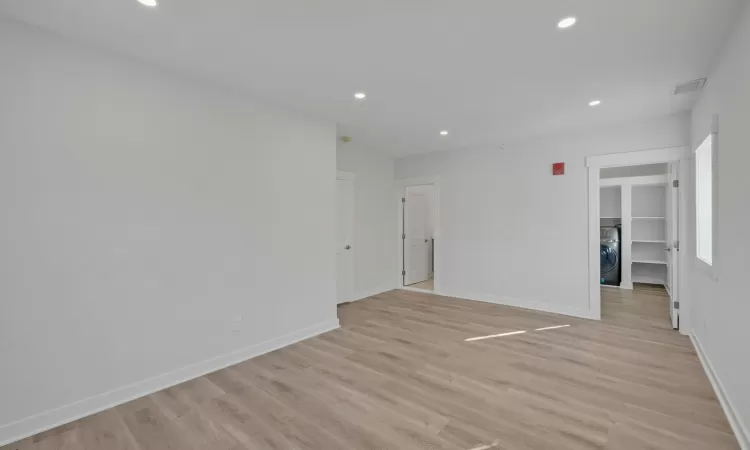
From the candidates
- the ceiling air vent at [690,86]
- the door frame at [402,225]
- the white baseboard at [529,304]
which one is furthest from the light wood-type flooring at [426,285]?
the ceiling air vent at [690,86]

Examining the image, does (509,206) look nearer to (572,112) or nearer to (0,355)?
(572,112)

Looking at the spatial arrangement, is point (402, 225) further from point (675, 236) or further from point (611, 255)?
point (611, 255)

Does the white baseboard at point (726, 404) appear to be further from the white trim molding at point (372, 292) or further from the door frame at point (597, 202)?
the white trim molding at point (372, 292)

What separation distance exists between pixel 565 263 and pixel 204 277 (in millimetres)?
4511

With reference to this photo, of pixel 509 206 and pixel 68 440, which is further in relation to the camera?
pixel 509 206

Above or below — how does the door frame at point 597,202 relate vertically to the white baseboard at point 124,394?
above

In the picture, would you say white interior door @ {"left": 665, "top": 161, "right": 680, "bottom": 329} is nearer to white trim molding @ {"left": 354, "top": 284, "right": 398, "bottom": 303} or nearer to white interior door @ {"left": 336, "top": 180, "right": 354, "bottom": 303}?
white trim molding @ {"left": 354, "top": 284, "right": 398, "bottom": 303}

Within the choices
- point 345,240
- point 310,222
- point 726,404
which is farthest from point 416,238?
point 726,404

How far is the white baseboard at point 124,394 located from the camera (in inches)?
85.4

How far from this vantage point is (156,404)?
254cm

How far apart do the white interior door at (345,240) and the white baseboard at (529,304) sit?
176 cm

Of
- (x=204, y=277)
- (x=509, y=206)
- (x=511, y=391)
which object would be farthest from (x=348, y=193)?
(x=511, y=391)

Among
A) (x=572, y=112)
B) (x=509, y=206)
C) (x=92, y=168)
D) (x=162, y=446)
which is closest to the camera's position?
(x=162, y=446)

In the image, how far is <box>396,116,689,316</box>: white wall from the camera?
463 centimetres
